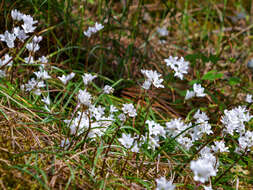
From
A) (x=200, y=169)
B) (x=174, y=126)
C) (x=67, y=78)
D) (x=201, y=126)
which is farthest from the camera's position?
(x=201, y=126)

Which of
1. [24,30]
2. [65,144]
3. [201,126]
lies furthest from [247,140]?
[24,30]

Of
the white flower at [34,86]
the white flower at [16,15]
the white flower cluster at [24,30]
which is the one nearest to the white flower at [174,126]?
the white flower at [34,86]

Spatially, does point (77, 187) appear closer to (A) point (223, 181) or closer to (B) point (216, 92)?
(A) point (223, 181)

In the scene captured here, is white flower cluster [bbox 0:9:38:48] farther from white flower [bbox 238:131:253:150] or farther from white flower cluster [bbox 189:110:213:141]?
white flower [bbox 238:131:253:150]

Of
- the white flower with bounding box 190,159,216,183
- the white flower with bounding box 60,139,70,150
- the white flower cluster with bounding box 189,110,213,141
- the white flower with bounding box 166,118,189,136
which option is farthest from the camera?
the white flower cluster with bounding box 189,110,213,141

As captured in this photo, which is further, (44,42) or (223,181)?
(44,42)

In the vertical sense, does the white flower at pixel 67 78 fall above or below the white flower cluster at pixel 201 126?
below

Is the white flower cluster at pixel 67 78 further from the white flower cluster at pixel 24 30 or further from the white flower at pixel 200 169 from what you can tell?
the white flower at pixel 200 169

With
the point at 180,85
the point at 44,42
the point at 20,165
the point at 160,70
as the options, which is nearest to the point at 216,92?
the point at 180,85

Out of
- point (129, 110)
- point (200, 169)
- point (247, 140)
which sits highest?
point (247, 140)

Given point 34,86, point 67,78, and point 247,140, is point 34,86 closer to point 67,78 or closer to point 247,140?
point 67,78

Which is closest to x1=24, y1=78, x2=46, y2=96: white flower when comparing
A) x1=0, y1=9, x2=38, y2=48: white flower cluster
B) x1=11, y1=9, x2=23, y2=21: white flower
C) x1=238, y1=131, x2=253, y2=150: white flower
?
x1=0, y1=9, x2=38, y2=48: white flower cluster
